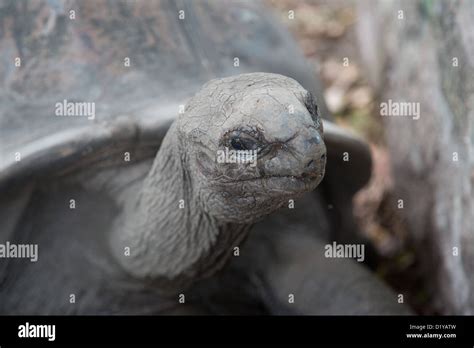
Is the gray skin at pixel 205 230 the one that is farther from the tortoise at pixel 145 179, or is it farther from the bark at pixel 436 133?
the bark at pixel 436 133

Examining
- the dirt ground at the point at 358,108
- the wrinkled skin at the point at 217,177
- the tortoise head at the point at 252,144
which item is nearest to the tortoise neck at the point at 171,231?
the wrinkled skin at the point at 217,177

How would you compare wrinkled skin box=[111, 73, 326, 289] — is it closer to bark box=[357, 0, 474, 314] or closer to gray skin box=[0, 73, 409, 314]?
gray skin box=[0, 73, 409, 314]

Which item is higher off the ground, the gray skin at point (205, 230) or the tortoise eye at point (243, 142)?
the tortoise eye at point (243, 142)

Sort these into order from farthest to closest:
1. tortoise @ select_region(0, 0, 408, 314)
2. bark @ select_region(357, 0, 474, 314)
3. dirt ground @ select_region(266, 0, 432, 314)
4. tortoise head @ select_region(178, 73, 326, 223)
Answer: dirt ground @ select_region(266, 0, 432, 314), bark @ select_region(357, 0, 474, 314), tortoise @ select_region(0, 0, 408, 314), tortoise head @ select_region(178, 73, 326, 223)

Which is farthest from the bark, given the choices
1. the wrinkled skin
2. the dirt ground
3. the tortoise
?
the wrinkled skin

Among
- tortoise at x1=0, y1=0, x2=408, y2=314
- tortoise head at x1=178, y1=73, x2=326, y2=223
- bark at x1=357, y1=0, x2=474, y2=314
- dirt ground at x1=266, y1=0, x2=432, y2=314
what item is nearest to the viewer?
tortoise head at x1=178, y1=73, x2=326, y2=223

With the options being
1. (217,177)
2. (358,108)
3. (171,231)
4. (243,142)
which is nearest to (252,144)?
(243,142)

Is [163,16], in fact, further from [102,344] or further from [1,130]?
[102,344]

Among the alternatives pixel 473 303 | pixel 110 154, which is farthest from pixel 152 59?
pixel 473 303
